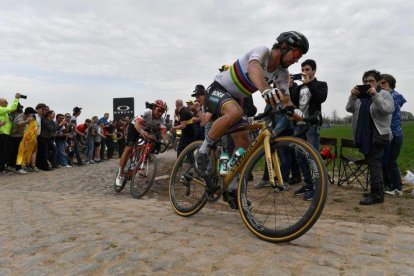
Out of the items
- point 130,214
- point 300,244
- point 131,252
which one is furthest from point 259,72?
point 130,214

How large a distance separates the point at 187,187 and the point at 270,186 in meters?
1.53

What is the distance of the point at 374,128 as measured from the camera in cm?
612

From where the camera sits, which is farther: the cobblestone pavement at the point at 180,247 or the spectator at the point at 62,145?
the spectator at the point at 62,145

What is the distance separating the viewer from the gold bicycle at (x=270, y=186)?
3484mm

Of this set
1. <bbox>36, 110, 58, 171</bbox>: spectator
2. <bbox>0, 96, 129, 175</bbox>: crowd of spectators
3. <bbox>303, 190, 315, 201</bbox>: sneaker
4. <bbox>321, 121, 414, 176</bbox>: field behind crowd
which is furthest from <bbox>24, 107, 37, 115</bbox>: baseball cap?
<bbox>321, 121, 414, 176</bbox>: field behind crowd

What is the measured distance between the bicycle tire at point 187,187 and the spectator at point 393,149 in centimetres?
389

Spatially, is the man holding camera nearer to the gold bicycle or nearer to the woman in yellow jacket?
the woman in yellow jacket

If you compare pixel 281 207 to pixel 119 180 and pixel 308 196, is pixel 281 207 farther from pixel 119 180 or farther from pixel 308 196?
pixel 119 180

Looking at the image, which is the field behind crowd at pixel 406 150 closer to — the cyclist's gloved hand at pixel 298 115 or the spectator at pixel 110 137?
the cyclist's gloved hand at pixel 298 115

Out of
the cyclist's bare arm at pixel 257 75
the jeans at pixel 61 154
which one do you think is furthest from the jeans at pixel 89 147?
the cyclist's bare arm at pixel 257 75

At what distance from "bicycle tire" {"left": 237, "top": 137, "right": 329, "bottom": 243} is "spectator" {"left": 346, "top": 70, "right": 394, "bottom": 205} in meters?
1.98

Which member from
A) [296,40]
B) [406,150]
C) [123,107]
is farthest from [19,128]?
[406,150]

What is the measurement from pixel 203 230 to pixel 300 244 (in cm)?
112

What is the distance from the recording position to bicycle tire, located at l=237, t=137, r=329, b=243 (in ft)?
11.2
